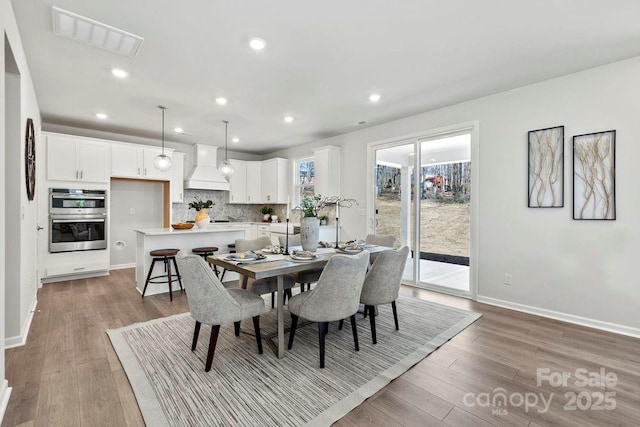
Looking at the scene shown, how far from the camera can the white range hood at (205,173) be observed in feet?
20.2

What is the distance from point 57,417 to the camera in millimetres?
1680

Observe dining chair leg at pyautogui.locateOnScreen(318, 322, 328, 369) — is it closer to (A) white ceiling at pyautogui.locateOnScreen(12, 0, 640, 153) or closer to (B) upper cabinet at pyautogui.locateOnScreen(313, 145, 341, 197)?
(A) white ceiling at pyautogui.locateOnScreen(12, 0, 640, 153)

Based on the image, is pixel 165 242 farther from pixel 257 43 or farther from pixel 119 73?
pixel 257 43

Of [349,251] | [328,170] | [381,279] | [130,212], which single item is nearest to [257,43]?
[349,251]

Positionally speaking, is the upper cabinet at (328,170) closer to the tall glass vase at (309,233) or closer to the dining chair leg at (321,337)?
the tall glass vase at (309,233)

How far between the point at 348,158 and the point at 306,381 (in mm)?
4052

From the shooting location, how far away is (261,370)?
2178 mm

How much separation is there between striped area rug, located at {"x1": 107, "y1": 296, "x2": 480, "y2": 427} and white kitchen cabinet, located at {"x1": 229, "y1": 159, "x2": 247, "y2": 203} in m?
4.00

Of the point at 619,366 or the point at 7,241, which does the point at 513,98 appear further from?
the point at 7,241

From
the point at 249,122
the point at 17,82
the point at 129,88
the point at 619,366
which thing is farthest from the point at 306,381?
the point at 249,122

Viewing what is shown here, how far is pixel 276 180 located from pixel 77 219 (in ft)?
11.6

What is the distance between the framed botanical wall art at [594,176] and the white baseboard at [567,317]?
1.04m

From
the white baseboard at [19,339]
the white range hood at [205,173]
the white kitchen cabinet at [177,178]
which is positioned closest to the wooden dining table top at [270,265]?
the white baseboard at [19,339]

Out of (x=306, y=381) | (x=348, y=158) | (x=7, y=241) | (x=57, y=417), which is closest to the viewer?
(x=57, y=417)
